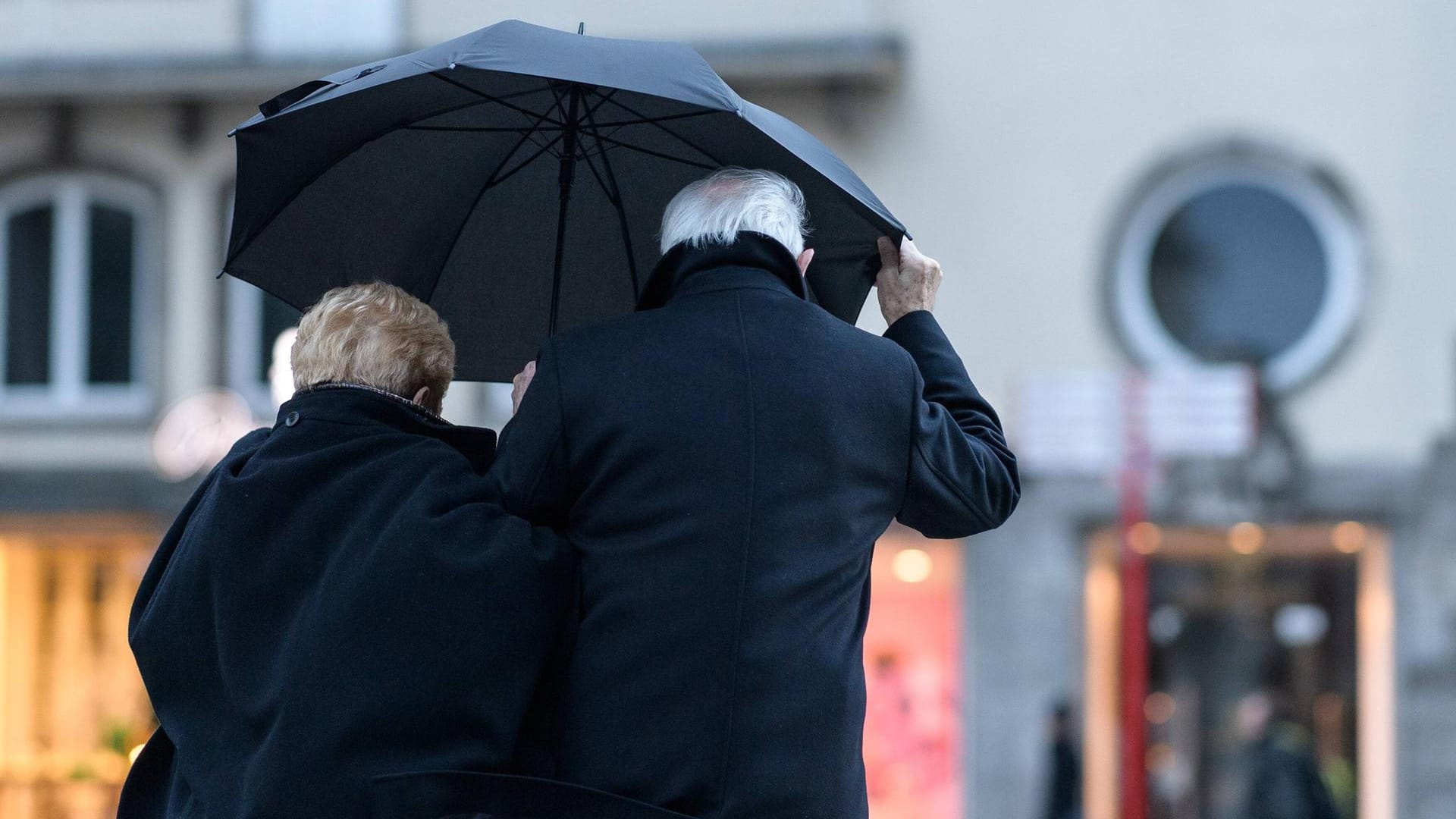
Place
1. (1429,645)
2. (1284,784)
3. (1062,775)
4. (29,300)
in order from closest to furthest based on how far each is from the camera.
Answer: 1. (1284,784)
2. (1062,775)
3. (1429,645)
4. (29,300)

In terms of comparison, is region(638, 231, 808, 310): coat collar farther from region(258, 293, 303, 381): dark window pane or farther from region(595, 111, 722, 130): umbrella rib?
region(258, 293, 303, 381): dark window pane

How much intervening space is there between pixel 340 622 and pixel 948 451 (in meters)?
0.92

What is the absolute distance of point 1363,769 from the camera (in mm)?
13648

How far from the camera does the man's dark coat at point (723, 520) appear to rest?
2482mm

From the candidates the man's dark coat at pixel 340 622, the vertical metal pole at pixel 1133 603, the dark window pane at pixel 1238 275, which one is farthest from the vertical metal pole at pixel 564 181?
the dark window pane at pixel 1238 275

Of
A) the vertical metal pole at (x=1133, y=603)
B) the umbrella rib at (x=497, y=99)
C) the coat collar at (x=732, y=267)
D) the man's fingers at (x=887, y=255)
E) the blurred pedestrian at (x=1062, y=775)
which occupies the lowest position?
the blurred pedestrian at (x=1062, y=775)

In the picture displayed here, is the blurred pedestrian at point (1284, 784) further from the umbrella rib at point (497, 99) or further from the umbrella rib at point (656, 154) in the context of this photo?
the umbrella rib at point (497, 99)

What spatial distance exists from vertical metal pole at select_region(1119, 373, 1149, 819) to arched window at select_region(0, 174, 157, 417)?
8052 mm

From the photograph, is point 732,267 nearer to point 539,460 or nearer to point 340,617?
point 539,460

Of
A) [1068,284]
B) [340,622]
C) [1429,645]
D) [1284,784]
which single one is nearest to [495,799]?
[340,622]

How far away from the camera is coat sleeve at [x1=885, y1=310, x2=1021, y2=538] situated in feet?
8.98

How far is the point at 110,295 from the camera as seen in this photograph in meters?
14.7

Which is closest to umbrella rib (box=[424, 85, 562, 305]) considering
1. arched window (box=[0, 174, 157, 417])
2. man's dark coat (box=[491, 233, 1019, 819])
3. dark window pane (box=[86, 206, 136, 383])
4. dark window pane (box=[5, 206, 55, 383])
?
man's dark coat (box=[491, 233, 1019, 819])

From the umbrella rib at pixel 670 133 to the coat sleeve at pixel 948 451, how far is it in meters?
0.56
